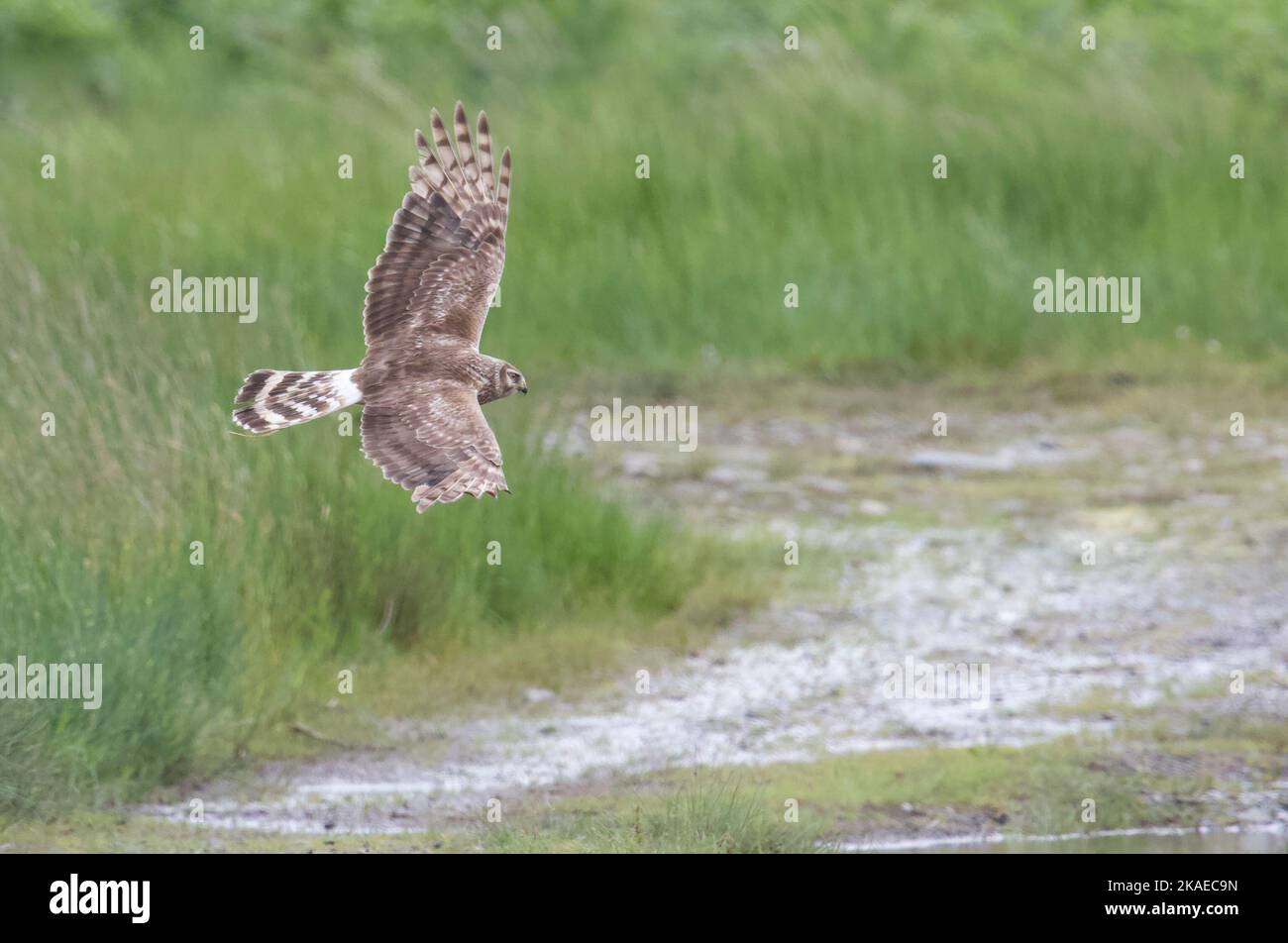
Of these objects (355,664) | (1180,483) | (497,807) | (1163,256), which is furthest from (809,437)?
(497,807)

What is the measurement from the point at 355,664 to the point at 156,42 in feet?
33.8

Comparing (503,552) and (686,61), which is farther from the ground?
(686,61)

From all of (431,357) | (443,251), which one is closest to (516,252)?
(443,251)

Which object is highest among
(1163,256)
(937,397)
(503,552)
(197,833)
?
(1163,256)

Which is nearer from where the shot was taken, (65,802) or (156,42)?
(65,802)

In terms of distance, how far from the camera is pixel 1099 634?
9.73m

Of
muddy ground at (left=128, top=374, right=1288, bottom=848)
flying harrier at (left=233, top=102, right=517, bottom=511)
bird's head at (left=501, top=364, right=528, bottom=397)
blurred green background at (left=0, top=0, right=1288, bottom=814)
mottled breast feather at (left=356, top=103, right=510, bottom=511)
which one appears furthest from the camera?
blurred green background at (left=0, top=0, right=1288, bottom=814)

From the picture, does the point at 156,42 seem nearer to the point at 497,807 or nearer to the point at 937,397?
the point at 937,397

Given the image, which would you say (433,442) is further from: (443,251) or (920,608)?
(920,608)

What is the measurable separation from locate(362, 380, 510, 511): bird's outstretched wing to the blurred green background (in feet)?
7.78

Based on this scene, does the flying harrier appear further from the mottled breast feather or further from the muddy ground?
the muddy ground

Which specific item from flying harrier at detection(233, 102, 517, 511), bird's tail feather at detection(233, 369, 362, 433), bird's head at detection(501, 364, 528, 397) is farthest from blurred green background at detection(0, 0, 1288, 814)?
bird's head at detection(501, 364, 528, 397)

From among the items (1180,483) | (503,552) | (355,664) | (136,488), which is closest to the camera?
(136,488)

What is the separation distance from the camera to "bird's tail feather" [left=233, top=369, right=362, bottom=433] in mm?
5297
